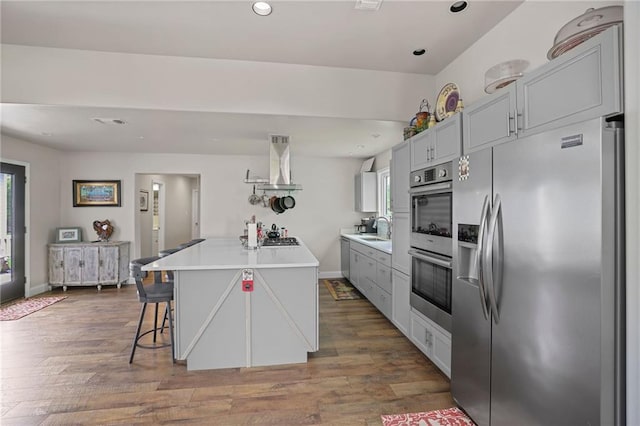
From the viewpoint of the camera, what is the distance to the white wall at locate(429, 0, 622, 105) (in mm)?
1990

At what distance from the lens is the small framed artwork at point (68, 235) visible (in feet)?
17.7

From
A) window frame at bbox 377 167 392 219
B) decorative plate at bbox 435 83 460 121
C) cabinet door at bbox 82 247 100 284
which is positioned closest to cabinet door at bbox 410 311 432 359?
decorative plate at bbox 435 83 460 121

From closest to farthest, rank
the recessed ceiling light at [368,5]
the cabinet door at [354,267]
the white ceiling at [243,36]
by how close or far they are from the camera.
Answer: the recessed ceiling light at [368,5] < the white ceiling at [243,36] < the cabinet door at [354,267]

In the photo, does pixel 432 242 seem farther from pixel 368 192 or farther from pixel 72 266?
pixel 72 266

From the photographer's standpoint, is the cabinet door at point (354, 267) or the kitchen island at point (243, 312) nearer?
the kitchen island at point (243, 312)

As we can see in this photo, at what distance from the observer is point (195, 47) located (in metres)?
2.84

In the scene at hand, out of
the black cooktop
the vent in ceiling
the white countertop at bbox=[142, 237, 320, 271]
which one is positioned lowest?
the white countertop at bbox=[142, 237, 320, 271]

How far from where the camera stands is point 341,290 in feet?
17.0

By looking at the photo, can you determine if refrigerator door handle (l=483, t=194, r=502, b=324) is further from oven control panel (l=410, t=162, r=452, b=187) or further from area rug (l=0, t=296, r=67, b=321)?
area rug (l=0, t=296, r=67, b=321)

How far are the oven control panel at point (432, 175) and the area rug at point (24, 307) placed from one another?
16.4ft

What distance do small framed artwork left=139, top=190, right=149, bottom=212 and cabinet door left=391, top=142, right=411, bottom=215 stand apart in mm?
5351

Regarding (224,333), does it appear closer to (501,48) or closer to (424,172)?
(424,172)

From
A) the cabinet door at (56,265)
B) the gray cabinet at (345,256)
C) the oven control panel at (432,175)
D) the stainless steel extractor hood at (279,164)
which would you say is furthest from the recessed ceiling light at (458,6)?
the cabinet door at (56,265)

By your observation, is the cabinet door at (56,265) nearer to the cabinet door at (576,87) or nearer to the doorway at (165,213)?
the doorway at (165,213)
